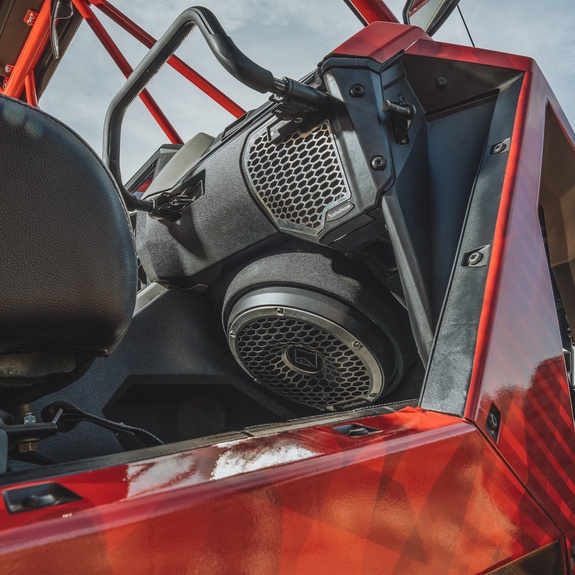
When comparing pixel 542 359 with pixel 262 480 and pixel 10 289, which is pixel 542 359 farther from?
pixel 10 289

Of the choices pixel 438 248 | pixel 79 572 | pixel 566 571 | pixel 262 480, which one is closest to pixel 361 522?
pixel 262 480

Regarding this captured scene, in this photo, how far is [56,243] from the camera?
0.52 metres

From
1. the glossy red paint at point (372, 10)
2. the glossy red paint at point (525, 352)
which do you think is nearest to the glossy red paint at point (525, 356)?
the glossy red paint at point (525, 352)

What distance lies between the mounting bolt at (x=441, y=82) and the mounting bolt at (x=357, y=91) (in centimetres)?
14

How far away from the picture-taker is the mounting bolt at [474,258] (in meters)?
0.67

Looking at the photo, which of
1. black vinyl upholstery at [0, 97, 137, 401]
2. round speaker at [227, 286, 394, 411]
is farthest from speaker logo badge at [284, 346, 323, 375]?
black vinyl upholstery at [0, 97, 137, 401]

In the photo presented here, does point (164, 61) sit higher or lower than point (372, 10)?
lower

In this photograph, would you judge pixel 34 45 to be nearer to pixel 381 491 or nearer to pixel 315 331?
→ pixel 315 331

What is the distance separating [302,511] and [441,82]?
0.74 m

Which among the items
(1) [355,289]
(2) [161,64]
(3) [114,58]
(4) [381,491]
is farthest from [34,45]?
(4) [381,491]

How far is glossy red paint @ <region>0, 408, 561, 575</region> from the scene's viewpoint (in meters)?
0.30

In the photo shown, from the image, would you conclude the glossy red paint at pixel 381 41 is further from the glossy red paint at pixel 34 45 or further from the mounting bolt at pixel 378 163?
the glossy red paint at pixel 34 45

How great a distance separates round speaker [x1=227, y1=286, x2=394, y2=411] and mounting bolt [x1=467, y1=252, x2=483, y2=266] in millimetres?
285

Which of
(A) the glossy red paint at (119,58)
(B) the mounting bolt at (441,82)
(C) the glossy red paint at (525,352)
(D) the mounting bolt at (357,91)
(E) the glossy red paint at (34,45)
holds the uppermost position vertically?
(E) the glossy red paint at (34,45)
